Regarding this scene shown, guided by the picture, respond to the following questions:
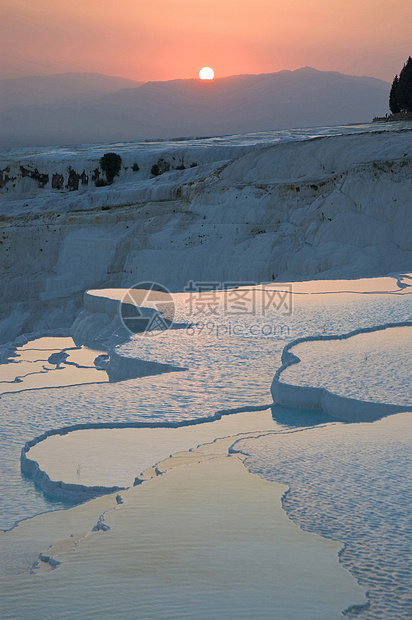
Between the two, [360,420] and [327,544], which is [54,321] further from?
[327,544]

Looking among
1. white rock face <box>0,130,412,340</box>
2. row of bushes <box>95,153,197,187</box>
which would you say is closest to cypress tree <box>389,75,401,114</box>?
row of bushes <box>95,153,197,187</box>

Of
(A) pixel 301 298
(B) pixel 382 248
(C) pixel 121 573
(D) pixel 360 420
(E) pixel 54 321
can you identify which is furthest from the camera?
(E) pixel 54 321

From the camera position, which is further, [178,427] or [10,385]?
[10,385]

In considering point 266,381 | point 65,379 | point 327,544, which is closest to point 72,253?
point 65,379

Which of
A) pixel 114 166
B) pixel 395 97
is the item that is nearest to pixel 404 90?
pixel 395 97

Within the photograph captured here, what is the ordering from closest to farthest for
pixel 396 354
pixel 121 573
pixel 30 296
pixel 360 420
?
pixel 121 573 → pixel 360 420 → pixel 396 354 → pixel 30 296

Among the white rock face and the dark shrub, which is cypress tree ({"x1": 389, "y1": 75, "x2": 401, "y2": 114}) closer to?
the dark shrub

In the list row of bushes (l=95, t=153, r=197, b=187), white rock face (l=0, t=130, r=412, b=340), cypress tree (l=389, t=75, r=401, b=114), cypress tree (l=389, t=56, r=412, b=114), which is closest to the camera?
white rock face (l=0, t=130, r=412, b=340)

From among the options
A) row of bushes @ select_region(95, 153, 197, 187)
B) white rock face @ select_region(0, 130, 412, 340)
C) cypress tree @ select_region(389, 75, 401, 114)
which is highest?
cypress tree @ select_region(389, 75, 401, 114)

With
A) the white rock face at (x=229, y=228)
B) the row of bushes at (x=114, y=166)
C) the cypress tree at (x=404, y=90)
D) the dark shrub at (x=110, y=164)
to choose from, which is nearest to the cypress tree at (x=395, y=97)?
the cypress tree at (x=404, y=90)
